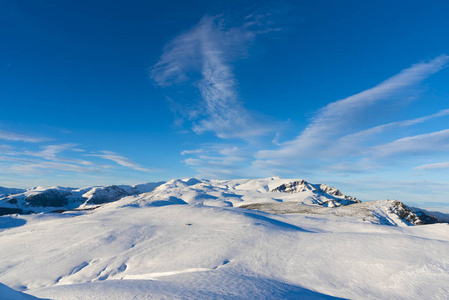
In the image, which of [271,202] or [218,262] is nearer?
[218,262]

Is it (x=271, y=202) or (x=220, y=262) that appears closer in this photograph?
(x=220, y=262)

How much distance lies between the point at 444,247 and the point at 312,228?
13.1 metres

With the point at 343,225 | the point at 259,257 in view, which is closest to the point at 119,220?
the point at 259,257

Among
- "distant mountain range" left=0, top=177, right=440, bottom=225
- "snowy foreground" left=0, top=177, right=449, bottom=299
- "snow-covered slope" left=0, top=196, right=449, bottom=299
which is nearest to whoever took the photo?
"snowy foreground" left=0, top=177, right=449, bottom=299

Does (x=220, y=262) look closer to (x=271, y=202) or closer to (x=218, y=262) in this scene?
(x=218, y=262)

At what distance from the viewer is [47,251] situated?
19.2 m

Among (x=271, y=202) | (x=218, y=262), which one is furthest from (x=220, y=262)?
(x=271, y=202)

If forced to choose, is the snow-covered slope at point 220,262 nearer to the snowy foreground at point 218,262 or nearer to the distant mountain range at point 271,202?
the snowy foreground at point 218,262

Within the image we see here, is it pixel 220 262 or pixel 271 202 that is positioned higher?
pixel 271 202

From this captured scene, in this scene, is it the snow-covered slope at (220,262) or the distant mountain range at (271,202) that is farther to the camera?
the distant mountain range at (271,202)

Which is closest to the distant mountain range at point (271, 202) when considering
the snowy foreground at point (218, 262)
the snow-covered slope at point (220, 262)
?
the snowy foreground at point (218, 262)

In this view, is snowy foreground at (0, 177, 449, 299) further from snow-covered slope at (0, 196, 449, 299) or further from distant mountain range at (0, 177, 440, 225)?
distant mountain range at (0, 177, 440, 225)

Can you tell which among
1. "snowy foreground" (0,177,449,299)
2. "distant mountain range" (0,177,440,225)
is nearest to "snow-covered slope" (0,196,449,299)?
"snowy foreground" (0,177,449,299)

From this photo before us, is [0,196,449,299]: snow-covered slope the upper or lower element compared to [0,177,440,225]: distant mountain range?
lower
